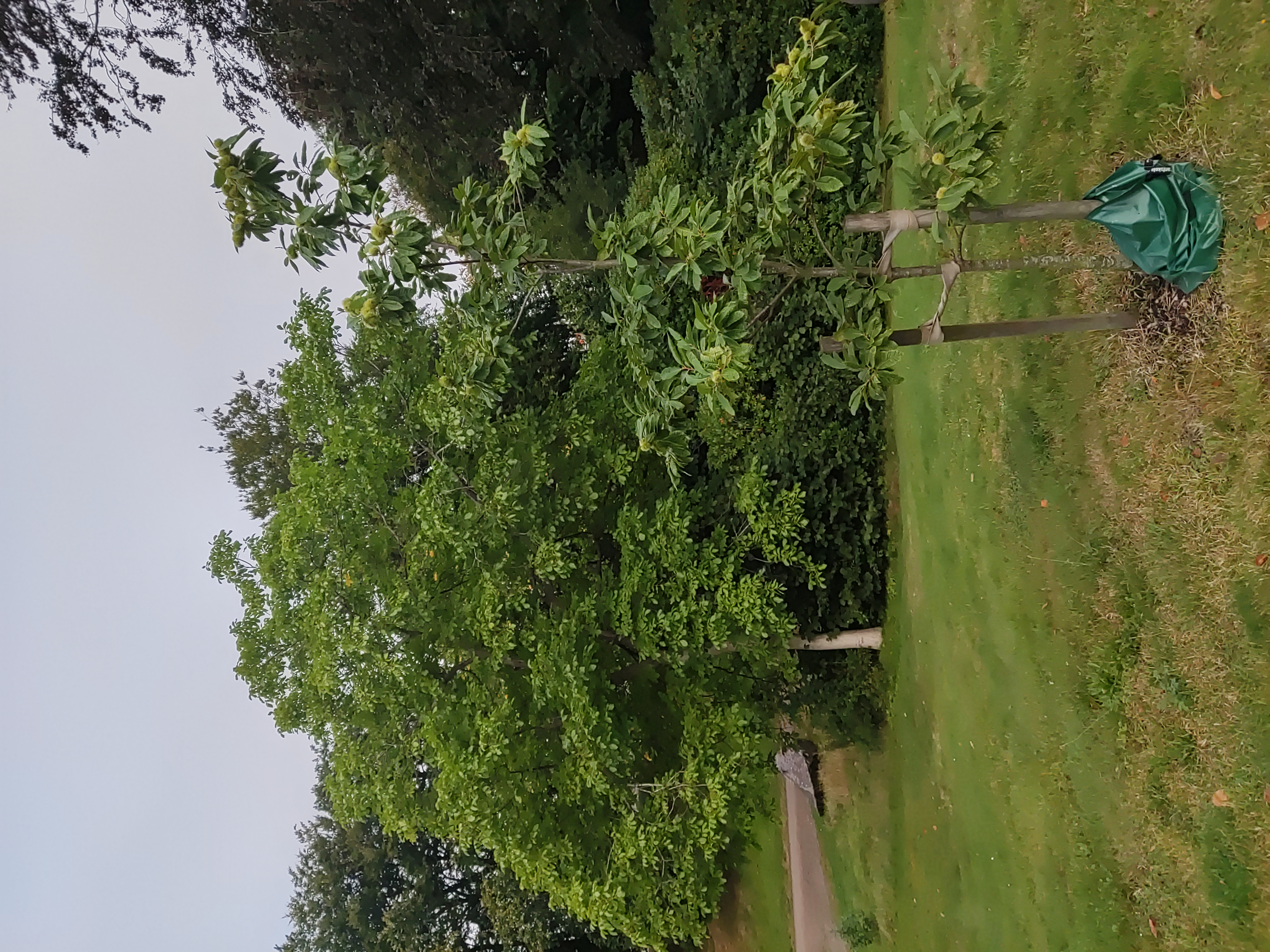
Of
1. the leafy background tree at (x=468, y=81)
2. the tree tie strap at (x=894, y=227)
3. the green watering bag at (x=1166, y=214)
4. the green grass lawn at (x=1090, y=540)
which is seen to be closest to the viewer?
the tree tie strap at (x=894, y=227)

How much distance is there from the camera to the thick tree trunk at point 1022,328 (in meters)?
5.60

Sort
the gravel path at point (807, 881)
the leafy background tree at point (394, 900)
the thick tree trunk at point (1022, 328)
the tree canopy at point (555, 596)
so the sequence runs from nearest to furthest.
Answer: the thick tree trunk at point (1022, 328), the tree canopy at point (555, 596), the gravel path at point (807, 881), the leafy background tree at point (394, 900)

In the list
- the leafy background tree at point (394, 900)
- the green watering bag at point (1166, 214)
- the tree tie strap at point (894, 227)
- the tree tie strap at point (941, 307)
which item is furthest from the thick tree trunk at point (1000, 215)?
the leafy background tree at point (394, 900)

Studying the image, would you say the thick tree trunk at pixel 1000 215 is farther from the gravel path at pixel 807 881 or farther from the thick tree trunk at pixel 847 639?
the gravel path at pixel 807 881

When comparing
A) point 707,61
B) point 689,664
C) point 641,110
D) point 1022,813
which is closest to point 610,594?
point 689,664

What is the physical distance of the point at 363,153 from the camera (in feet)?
16.6

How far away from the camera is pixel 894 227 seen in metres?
Result: 4.88

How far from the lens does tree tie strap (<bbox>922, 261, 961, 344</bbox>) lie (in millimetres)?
4945

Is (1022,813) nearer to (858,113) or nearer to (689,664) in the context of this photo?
(689,664)

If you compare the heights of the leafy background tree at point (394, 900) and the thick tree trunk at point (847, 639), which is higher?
the thick tree trunk at point (847, 639)

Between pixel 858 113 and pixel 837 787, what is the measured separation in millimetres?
11397

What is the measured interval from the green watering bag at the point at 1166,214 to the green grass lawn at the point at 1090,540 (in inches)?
5.5

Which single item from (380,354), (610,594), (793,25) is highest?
(793,25)

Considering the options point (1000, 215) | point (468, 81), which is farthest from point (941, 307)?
point (468, 81)
